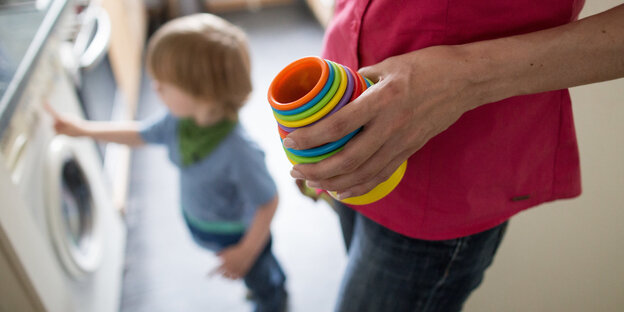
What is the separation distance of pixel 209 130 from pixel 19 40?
1.61 ft

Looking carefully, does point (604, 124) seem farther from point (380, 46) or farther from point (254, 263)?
point (254, 263)

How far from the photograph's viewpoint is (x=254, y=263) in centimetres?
122

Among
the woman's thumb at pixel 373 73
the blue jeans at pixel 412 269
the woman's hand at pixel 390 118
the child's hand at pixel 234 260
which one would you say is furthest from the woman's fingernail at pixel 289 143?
the child's hand at pixel 234 260

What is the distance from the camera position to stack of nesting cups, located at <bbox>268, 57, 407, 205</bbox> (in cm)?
43

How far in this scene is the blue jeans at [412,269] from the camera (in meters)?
0.66

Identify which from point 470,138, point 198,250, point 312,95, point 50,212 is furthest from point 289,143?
point 198,250

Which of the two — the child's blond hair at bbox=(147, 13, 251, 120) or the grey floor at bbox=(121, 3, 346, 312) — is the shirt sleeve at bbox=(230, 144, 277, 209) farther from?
the grey floor at bbox=(121, 3, 346, 312)

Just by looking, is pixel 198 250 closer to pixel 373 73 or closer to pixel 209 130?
pixel 209 130

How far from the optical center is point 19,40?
3.38 ft

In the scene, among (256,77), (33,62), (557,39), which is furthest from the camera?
(256,77)

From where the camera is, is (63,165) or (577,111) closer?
(577,111)

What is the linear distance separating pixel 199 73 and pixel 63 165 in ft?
1.42

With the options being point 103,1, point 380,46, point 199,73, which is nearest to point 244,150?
point 199,73

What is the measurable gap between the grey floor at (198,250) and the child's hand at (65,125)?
0.73 metres
